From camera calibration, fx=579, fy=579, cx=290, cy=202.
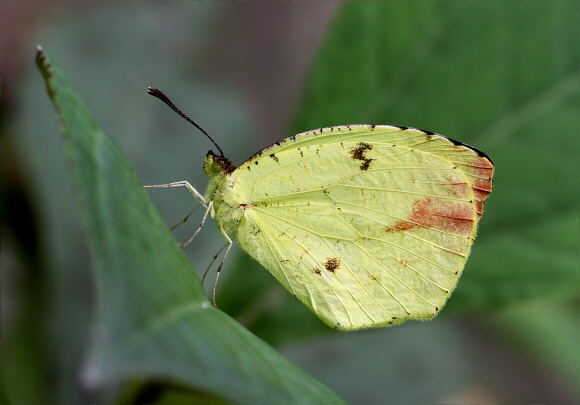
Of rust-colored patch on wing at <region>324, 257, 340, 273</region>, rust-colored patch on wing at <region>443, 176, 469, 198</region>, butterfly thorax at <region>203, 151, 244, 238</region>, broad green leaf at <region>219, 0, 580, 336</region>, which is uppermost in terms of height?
broad green leaf at <region>219, 0, 580, 336</region>

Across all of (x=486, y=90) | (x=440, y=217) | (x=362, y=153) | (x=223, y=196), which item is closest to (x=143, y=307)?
(x=223, y=196)

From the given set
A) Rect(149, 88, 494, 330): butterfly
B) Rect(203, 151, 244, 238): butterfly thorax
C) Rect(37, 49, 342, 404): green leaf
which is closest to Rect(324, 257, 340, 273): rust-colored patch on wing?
Rect(149, 88, 494, 330): butterfly

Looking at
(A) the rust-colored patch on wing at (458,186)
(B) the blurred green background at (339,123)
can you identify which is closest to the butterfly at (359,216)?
(A) the rust-colored patch on wing at (458,186)

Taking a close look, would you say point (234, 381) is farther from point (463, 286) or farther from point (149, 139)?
point (149, 139)

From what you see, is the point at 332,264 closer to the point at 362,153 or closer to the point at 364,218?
the point at 364,218

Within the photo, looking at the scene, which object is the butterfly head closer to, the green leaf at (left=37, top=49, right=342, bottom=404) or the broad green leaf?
the broad green leaf

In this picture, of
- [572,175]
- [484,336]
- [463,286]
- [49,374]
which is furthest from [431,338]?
[49,374]

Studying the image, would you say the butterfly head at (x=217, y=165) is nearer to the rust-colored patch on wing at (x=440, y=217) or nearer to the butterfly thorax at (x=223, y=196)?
the butterfly thorax at (x=223, y=196)
